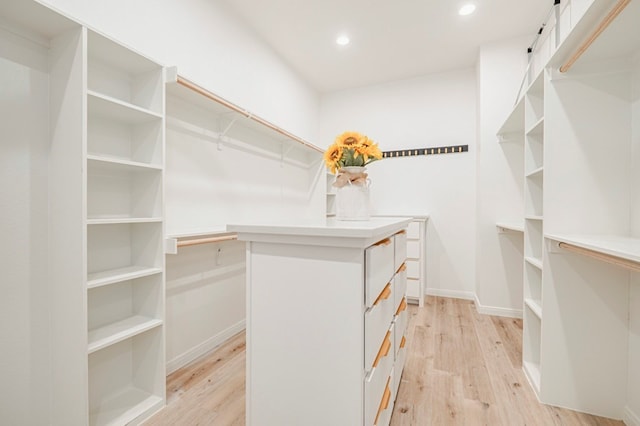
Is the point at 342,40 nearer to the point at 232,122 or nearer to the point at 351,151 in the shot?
the point at 232,122

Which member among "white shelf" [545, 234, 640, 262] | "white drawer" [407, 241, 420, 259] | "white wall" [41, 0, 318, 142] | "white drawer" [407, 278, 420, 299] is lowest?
"white drawer" [407, 278, 420, 299]

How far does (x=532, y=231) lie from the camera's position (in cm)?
194

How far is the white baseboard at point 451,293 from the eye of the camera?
3.50m

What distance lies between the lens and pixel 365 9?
8.29 ft

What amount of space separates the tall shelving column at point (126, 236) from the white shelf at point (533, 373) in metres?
2.10

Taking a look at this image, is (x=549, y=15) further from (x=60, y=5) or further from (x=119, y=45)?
(x=60, y=5)

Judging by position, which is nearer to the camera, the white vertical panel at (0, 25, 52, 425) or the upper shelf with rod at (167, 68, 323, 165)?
the white vertical panel at (0, 25, 52, 425)

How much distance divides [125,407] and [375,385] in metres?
1.32

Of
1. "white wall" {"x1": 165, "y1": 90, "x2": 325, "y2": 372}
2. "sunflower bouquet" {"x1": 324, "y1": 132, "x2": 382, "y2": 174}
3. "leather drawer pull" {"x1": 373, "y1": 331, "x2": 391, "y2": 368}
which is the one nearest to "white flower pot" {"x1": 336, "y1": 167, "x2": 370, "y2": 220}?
"sunflower bouquet" {"x1": 324, "y1": 132, "x2": 382, "y2": 174}

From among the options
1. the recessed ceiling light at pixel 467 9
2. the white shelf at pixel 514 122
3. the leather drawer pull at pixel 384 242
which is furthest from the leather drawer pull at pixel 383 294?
the recessed ceiling light at pixel 467 9

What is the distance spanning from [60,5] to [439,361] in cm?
296

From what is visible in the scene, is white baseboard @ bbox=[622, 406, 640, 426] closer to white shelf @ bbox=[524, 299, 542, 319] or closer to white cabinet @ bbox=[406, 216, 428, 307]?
white shelf @ bbox=[524, 299, 542, 319]

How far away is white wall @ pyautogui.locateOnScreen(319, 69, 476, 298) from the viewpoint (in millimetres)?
3535

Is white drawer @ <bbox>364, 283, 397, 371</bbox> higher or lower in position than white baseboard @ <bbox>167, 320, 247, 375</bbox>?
higher
